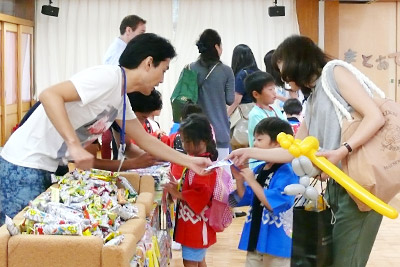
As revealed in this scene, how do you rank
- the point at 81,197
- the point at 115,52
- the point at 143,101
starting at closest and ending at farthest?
the point at 81,197
the point at 143,101
the point at 115,52

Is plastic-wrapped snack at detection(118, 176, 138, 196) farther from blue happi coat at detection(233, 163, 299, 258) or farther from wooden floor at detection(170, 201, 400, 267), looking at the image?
wooden floor at detection(170, 201, 400, 267)

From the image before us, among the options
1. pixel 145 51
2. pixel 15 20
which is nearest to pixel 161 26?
pixel 15 20

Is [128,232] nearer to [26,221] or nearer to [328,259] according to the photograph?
[26,221]

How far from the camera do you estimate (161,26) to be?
10.1 meters

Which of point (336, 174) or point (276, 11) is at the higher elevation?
point (276, 11)

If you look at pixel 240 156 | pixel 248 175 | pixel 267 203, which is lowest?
pixel 267 203

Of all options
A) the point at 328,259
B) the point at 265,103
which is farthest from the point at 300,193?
the point at 265,103

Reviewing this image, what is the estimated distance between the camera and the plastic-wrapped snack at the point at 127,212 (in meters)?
2.33

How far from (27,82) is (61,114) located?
7771 mm

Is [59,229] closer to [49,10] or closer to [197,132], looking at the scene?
[197,132]

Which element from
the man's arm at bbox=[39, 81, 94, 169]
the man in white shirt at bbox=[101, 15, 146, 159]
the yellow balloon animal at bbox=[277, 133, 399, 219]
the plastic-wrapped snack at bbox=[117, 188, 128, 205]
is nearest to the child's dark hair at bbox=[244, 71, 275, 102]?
the man in white shirt at bbox=[101, 15, 146, 159]

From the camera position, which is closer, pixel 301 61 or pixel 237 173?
pixel 301 61

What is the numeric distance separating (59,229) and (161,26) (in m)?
8.27

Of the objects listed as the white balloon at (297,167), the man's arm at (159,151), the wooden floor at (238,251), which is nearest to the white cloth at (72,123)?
the man's arm at (159,151)
